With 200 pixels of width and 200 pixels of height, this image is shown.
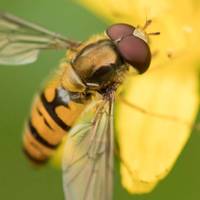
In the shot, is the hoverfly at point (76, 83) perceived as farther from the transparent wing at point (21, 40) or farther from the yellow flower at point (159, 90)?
the yellow flower at point (159, 90)

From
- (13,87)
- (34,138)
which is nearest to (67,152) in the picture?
(34,138)

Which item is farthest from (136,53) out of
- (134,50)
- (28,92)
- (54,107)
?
(28,92)

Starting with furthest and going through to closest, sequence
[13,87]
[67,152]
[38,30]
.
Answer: [13,87], [38,30], [67,152]

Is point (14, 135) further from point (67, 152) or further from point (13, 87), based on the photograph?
point (67, 152)

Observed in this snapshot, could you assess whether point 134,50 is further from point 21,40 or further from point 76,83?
point 21,40

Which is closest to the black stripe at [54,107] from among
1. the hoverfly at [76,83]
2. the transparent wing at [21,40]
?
the hoverfly at [76,83]

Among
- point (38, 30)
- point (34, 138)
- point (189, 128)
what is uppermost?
point (38, 30)

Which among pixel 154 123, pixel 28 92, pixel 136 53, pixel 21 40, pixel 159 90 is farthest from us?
pixel 28 92
